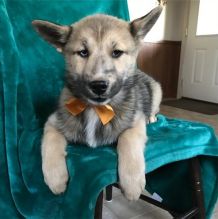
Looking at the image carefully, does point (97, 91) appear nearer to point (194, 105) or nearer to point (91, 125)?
point (91, 125)

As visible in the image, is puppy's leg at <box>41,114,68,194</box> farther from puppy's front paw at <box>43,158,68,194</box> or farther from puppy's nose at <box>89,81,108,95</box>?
puppy's nose at <box>89,81,108,95</box>

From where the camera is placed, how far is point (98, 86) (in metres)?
0.86

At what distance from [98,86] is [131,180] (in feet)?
0.92

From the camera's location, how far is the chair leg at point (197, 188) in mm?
1091

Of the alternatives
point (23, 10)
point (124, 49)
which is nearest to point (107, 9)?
point (23, 10)

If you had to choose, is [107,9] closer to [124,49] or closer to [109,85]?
[124,49]

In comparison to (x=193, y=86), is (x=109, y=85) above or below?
above

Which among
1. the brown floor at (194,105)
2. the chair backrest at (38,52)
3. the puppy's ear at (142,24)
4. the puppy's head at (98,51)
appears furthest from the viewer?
the brown floor at (194,105)

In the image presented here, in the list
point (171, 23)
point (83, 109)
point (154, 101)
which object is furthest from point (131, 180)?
point (171, 23)

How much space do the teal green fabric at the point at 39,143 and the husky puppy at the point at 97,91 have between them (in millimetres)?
44

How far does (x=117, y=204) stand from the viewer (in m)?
1.56

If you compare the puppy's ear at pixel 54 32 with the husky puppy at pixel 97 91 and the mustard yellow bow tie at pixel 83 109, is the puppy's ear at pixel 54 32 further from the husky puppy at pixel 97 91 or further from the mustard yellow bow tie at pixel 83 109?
the mustard yellow bow tie at pixel 83 109

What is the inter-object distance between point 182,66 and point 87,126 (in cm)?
383

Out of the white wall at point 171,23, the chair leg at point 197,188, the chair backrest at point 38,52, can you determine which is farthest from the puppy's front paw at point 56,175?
the white wall at point 171,23
